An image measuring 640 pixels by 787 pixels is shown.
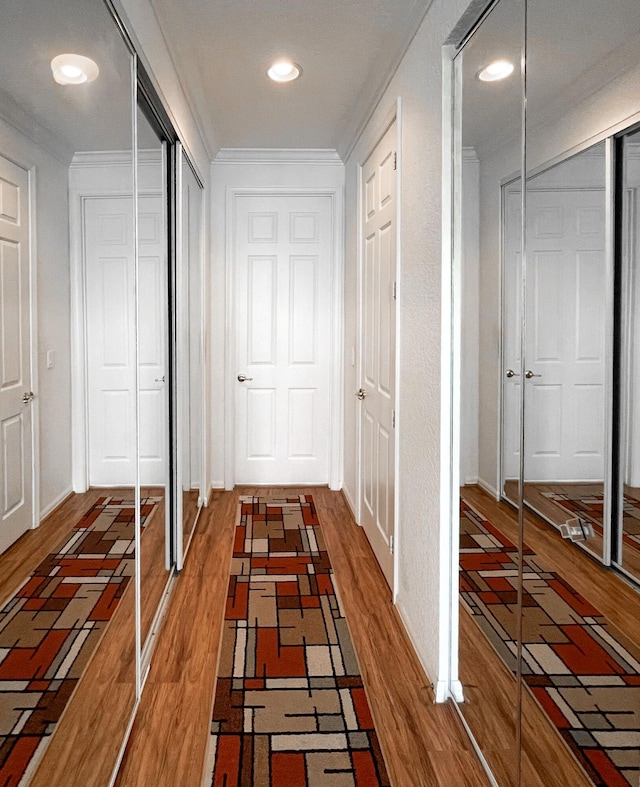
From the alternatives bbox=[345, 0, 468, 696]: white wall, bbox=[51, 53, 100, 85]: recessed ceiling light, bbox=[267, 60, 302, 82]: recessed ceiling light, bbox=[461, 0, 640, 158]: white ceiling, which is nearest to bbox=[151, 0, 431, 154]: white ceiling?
bbox=[267, 60, 302, 82]: recessed ceiling light

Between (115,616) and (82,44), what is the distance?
4.60 ft

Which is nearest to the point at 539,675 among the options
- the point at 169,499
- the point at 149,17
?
the point at 169,499

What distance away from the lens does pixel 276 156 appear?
16.3ft

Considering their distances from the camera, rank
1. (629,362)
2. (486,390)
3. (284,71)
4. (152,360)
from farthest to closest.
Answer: (284,71)
(152,360)
(486,390)
(629,362)

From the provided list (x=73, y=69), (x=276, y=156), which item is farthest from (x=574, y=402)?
(x=276, y=156)

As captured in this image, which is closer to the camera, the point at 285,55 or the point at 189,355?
the point at 285,55

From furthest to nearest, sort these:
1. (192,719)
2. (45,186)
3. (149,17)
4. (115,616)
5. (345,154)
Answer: (345,154)
(149,17)
(192,719)
(115,616)
(45,186)

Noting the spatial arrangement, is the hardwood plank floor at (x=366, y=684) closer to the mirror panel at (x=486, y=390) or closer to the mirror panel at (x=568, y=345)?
the mirror panel at (x=486, y=390)

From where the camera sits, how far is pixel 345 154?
478cm

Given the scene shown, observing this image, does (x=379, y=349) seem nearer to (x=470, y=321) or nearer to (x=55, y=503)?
(x=470, y=321)

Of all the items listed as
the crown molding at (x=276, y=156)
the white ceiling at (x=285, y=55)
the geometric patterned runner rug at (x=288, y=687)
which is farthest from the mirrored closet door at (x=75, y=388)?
the crown molding at (x=276, y=156)

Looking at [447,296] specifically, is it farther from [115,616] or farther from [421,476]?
[115,616]

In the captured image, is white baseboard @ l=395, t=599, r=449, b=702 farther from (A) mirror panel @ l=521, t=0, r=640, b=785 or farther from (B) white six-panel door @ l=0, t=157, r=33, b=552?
(B) white six-panel door @ l=0, t=157, r=33, b=552

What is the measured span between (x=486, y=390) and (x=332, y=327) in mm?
3390
